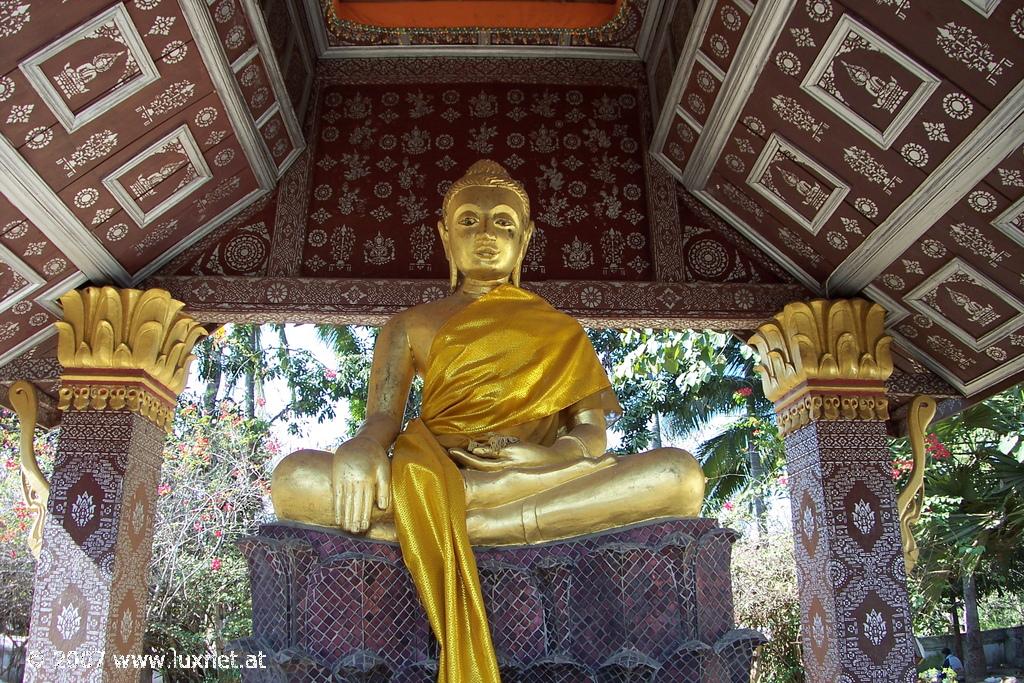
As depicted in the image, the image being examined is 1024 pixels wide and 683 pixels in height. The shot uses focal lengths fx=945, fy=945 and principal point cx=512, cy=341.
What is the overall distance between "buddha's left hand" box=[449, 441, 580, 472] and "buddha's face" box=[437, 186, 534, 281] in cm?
83

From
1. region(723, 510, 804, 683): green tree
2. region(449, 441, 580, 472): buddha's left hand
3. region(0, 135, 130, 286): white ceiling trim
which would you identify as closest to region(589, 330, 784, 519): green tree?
region(723, 510, 804, 683): green tree

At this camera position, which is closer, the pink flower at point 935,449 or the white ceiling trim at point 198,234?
the white ceiling trim at point 198,234

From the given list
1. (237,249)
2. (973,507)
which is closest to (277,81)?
(237,249)

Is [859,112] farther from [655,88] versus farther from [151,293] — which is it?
[151,293]

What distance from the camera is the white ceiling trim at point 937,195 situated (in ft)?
12.8

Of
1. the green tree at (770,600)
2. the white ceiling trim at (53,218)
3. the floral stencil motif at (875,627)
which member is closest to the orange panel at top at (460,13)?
the white ceiling trim at (53,218)

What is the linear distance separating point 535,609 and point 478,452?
50cm

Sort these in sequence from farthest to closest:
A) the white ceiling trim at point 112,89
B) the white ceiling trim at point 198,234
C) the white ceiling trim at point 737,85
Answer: the white ceiling trim at point 198,234
the white ceiling trim at point 737,85
the white ceiling trim at point 112,89

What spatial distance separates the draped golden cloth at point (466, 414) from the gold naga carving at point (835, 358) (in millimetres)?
2534

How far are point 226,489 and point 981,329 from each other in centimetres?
708

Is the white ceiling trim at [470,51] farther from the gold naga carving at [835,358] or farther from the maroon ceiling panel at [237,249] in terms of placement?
the gold naga carving at [835,358]

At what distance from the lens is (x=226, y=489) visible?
9469 mm

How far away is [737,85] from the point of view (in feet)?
16.0

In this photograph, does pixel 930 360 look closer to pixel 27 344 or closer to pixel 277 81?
pixel 277 81
